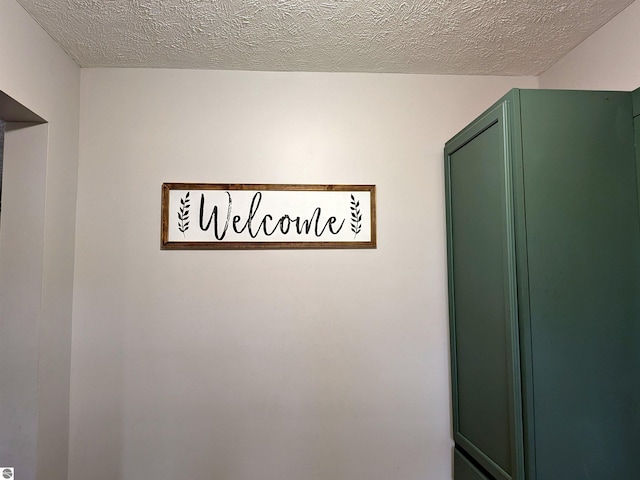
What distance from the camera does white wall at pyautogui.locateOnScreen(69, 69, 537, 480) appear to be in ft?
5.94

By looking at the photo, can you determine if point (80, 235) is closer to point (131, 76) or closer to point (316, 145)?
point (131, 76)

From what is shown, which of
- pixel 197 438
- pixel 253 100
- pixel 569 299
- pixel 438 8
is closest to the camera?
pixel 569 299

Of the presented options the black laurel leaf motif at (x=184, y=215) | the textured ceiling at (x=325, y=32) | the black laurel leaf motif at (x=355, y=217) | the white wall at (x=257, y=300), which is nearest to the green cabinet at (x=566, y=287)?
the textured ceiling at (x=325, y=32)

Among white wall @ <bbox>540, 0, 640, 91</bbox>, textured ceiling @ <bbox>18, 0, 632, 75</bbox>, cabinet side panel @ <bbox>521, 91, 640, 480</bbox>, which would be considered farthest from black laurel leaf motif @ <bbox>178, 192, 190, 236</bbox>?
white wall @ <bbox>540, 0, 640, 91</bbox>

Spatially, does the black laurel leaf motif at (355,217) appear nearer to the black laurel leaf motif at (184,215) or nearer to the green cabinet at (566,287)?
the green cabinet at (566,287)

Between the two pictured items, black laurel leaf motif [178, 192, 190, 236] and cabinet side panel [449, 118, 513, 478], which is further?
black laurel leaf motif [178, 192, 190, 236]

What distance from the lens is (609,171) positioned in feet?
4.50

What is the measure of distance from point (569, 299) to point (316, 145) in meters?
1.26

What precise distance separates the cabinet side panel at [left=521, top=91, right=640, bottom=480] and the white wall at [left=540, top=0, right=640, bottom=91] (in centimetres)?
20

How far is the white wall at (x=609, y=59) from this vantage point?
147 centimetres

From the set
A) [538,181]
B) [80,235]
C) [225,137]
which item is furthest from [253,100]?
[538,181]

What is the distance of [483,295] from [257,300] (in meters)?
1.01

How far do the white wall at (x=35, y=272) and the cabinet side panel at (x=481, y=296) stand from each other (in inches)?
70.4

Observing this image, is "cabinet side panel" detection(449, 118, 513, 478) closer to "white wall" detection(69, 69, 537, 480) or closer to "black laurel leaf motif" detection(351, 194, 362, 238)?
"white wall" detection(69, 69, 537, 480)
